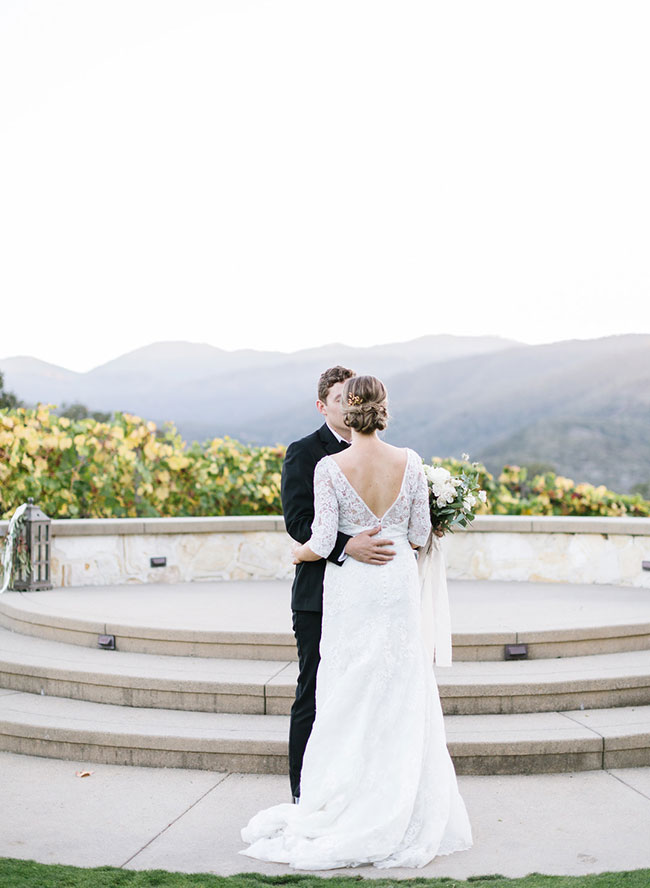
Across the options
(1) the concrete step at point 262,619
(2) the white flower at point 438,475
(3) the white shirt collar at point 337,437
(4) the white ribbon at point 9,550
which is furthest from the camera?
(4) the white ribbon at point 9,550

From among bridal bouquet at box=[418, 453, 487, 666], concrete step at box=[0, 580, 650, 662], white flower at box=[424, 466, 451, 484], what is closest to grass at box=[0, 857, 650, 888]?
bridal bouquet at box=[418, 453, 487, 666]

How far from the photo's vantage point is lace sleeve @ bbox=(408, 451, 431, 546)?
4020 millimetres

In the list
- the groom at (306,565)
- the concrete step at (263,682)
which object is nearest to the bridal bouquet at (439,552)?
the groom at (306,565)

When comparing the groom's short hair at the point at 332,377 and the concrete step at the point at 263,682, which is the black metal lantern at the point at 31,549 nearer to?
the concrete step at the point at 263,682

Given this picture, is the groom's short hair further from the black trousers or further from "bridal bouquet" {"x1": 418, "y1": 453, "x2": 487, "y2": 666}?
the black trousers

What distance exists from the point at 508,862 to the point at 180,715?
2.41 meters

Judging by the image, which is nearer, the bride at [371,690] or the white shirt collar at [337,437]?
the bride at [371,690]

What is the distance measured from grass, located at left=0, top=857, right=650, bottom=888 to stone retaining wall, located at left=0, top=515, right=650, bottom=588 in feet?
18.0

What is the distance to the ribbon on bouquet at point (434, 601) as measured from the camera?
4461mm

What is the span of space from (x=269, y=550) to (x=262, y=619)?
105 inches

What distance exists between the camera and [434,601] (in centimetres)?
451

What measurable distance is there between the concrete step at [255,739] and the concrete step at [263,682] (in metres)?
0.08

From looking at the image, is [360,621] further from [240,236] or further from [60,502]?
[240,236]

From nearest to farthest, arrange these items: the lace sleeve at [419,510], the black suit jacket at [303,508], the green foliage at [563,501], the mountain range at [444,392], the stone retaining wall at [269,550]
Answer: the lace sleeve at [419,510] → the black suit jacket at [303,508] → the stone retaining wall at [269,550] → the green foliage at [563,501] → the mountain range at [444,392]
